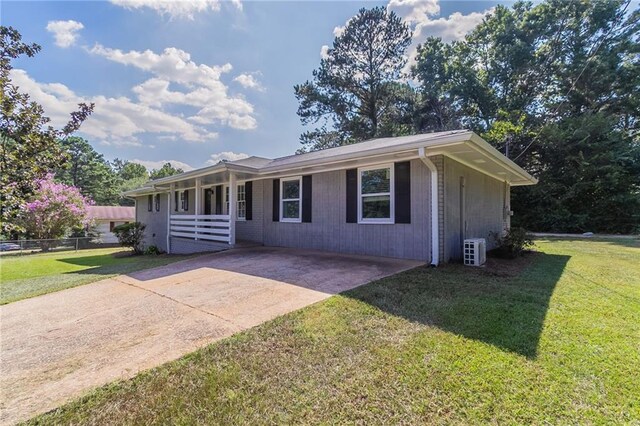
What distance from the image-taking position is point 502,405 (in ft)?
7.11

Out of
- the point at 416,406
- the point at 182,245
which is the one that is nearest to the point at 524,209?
the point at 182,245

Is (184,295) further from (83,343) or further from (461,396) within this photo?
(461,396)

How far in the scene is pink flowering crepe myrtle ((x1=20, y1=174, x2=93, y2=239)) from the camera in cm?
1977

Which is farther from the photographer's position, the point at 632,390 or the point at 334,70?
the point at 334,70

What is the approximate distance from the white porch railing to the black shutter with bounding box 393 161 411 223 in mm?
5382

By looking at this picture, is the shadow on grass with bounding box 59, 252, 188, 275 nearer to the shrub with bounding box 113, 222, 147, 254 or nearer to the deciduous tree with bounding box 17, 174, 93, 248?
the shrub with bounding box 113, 222, 147, 254

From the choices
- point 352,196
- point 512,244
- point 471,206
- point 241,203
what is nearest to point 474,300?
point 352,196

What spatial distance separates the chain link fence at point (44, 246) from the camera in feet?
55.9

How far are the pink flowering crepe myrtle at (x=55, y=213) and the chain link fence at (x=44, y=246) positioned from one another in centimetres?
180

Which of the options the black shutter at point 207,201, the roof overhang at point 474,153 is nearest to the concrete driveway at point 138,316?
the roof overhang at point 474,153

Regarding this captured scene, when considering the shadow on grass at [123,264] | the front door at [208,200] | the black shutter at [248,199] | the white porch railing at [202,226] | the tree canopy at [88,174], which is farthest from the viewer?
the tree canopy at [88,174]

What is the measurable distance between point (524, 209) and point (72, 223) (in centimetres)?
3125

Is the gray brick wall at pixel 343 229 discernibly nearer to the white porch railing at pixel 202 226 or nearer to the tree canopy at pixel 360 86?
the white porch railing at pixel 202 226

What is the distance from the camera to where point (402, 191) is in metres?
6.95
